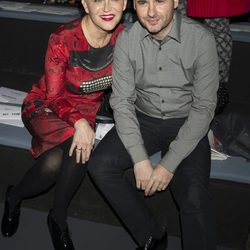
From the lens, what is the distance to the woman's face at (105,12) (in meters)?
1.72

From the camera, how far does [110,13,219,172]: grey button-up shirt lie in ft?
5.53

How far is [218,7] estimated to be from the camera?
1.74 metres

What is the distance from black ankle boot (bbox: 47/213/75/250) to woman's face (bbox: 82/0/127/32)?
0.86 meters

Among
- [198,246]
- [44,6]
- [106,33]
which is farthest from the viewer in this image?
[44,6]

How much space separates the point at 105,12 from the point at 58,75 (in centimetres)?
33

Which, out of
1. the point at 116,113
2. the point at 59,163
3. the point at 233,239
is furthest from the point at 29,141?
the point at 233,239

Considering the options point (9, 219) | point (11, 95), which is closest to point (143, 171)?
point (9, 219)

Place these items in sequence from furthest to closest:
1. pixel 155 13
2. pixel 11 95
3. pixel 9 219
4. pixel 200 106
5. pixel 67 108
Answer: pixel 11 95 → pixel 9 219 → pixel 67 108 → pixel 200 106 → pixel 155 13

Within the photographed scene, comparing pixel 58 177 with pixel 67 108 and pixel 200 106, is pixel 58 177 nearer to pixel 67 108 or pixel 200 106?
pixel 67 108

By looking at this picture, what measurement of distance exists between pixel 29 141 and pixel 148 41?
74 cm

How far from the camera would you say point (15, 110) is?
225cm

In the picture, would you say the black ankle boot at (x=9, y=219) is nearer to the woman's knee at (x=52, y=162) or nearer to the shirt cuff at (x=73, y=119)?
the woman's knee at (x=52, y=162)

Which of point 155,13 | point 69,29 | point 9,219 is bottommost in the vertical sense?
point 9,219

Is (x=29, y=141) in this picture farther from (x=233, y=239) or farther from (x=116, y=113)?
(x=233, y=239)
